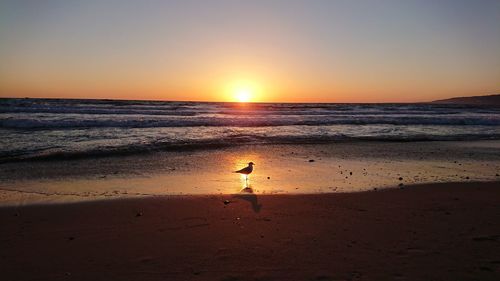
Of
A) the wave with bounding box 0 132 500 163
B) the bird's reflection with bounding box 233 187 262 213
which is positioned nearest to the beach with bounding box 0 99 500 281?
the bird's reflection with bounding box 233 187 262 213

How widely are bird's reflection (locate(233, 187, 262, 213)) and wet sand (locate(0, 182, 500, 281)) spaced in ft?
0.12

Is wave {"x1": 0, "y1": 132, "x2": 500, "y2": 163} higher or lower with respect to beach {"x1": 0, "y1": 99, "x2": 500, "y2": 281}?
higher

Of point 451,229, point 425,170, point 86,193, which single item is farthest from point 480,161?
point 86,193

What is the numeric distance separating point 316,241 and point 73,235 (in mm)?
3149

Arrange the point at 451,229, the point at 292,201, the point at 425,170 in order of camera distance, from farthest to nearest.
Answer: the point at 425,170
the point at 292,201
the point at 451,229

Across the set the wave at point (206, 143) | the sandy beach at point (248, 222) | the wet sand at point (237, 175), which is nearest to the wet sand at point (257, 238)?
the sandy beach at point (248, 222)

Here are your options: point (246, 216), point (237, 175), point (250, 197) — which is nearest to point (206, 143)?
point (237, 175)

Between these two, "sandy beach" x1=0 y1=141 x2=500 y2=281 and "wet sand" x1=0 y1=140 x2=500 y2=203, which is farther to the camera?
"wet sand" x1=0 y1=140 x2=500 y2=203

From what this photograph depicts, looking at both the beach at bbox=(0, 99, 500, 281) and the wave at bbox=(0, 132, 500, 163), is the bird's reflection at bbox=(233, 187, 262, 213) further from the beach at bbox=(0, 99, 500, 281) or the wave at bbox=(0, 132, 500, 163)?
the wave at bbox=(0, 132, 500, 163)

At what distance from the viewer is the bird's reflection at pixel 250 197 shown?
6.84m

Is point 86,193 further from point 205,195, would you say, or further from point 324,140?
point 324,140

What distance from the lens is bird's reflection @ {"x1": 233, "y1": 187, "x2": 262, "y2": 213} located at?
6836 millimetres

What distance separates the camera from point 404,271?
440 centimetres

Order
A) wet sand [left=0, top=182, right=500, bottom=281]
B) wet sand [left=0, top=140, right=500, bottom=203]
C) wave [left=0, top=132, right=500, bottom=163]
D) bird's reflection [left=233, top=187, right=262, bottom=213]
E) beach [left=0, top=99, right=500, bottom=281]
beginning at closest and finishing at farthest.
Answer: wet sand [left=0, top=182, right=500, bottom=281] < beach [left=0, top=99, right=500, bottom=281] < bird's reflection [left=233, top=187, right=262, bottom=213] < wet sand [left=0, top=140, right=500, bottom=203] < wave [left=0, top=132, right=500, bottom=163]
